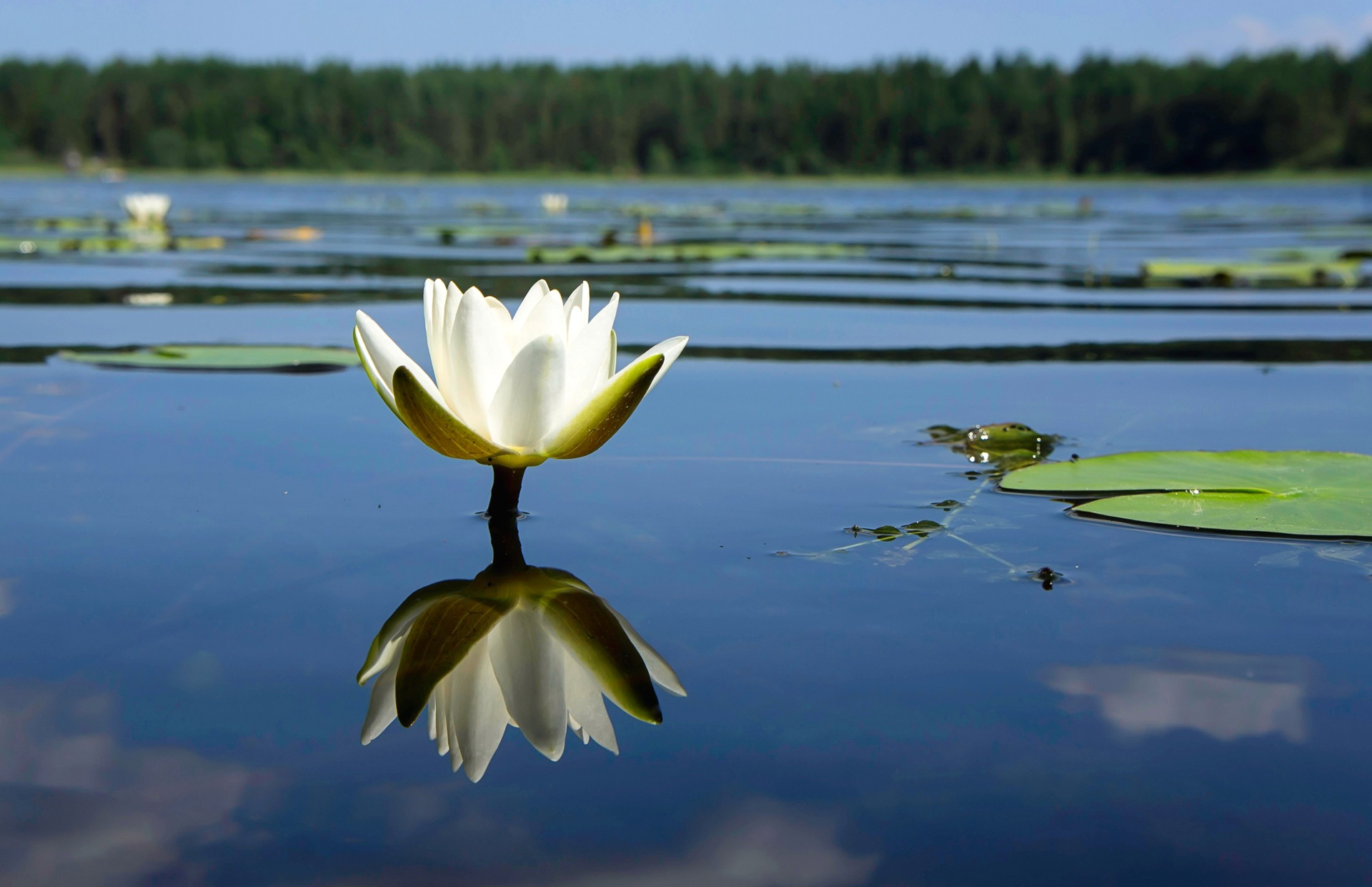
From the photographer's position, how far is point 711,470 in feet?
6.39

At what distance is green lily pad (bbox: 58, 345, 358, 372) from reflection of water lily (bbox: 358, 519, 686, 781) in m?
1.87

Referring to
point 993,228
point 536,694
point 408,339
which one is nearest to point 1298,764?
point 536,694

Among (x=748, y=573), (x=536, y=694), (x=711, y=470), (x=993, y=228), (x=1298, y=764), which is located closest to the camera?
(x=1298, y=764)

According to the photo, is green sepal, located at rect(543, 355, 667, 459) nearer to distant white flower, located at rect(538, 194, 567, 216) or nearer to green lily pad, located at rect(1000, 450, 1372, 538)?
green lily pad, located at rect(1000, 450, 1372, 538)

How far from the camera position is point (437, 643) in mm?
1097

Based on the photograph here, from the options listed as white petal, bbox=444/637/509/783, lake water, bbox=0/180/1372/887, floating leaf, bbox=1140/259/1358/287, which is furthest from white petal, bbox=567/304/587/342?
floating leaf, bbox=1140/259/1358/287

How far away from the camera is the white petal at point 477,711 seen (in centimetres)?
87

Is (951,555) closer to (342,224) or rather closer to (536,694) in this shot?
(536,694)

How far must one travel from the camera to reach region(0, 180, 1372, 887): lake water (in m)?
0.76

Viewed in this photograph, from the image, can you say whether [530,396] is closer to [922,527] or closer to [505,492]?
[505,492]

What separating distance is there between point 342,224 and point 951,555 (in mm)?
13153

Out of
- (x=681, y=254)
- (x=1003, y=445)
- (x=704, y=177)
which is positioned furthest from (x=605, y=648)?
(x=704, y=177)

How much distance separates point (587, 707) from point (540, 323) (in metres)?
0.61

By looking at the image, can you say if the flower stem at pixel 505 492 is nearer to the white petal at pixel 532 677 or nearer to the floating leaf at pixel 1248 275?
the white petal at pixel 532 677
